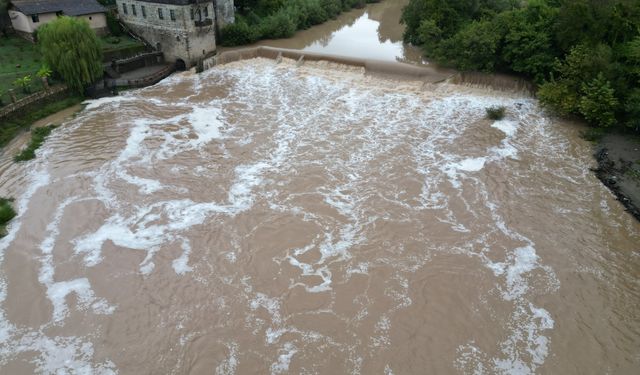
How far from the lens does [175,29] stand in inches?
1282

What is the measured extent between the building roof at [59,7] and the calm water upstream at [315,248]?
34.6ft

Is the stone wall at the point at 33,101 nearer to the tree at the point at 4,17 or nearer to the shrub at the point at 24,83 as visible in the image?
the shrub at the point at 24,83

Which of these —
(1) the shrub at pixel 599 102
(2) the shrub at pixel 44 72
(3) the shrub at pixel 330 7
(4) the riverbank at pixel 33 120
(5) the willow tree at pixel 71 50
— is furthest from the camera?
(3) the shrub at pixel 330 7

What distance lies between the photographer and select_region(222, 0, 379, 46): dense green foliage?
1476 inches

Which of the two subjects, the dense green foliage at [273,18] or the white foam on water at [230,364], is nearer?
the white foam on water at [230,364]

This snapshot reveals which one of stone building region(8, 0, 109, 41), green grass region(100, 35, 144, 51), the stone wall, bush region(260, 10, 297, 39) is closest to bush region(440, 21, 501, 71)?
bush region(260, 10, 297, 39)

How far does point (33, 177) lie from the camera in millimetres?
21156

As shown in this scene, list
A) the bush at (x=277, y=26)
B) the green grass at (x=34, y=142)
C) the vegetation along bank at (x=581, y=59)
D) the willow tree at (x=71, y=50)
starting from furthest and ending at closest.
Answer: the bush at (x=277, y=26), the willow tree at (x=71, y=50), the vegetation along bank at (x=581, y=59), the green grass at (x=34, y=142)

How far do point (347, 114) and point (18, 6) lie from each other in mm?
25222

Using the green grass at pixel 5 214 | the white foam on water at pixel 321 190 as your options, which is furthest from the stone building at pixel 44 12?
the green grass at pixel 5 214

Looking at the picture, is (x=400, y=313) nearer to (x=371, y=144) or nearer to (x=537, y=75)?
(x=371, y=144)

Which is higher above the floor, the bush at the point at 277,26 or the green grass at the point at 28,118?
the bush at the point at 277,26

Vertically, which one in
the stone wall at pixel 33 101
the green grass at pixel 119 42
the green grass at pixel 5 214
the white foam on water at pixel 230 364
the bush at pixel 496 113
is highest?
the green grass at pixel 119 42

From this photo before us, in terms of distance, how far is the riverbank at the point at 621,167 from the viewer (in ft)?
65.6
